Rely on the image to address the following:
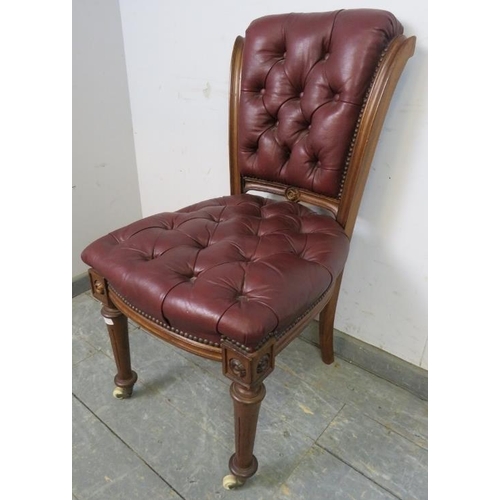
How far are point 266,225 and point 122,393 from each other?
26.3 inches

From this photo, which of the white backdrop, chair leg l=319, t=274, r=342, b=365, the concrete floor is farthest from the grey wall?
chair leg l=319, t=274, r=342, b=365

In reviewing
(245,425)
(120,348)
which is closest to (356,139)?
(245,425)

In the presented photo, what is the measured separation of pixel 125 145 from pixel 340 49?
105 centimetres

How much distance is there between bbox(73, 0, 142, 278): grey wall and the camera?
1412 millimetres

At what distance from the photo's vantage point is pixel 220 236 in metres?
0.94

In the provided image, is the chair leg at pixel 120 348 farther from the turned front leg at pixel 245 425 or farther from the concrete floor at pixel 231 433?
the turned front leg at pixel 245 425

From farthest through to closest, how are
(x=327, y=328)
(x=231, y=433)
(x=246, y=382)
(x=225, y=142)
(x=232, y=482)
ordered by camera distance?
(x=225, y=142) < (x=327, y=328) < (x=231, y=433) < (x=232, y=482) < (x=246, y=382)

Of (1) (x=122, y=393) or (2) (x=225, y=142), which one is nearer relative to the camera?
(1) (x=122, y=393)

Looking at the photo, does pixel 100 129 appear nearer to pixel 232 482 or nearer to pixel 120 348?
pixel 120 348

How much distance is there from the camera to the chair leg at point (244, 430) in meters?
0.78

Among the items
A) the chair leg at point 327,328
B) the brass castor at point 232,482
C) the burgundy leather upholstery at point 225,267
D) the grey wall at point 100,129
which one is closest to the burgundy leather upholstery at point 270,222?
the burgundy leather upholstery at point 225,267

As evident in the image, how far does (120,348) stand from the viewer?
109 cm

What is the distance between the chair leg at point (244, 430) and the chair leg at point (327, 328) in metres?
0.43
